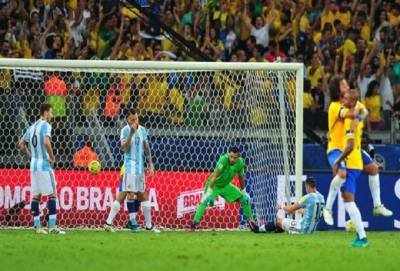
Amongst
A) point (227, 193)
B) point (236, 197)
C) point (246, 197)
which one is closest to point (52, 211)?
point (227, 193)

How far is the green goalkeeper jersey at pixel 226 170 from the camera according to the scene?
72.0 ft

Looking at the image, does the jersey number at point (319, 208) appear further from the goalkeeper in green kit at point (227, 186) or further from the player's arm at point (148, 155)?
the player's arm at point (148, 155)

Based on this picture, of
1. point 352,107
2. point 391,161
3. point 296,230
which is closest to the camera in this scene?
point 352,107

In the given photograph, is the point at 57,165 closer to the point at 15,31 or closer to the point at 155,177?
the point at 155,177

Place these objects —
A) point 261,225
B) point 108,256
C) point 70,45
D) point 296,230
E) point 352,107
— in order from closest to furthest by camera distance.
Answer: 1. point 108,256
2. point 352,107
3. point 296,230
4. point 261,225
5. point 70,45

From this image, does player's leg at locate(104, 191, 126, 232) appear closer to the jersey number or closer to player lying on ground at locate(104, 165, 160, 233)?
player lying on ground at locate(104, 165, 160, 233)

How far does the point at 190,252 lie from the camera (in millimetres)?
15352

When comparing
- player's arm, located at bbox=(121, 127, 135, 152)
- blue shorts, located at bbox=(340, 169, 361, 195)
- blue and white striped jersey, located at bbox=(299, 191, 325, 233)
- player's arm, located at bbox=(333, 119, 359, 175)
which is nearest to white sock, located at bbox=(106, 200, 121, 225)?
player's arm, located at bbox=(121, 127, 135, 152)

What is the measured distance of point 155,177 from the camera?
75.7ft

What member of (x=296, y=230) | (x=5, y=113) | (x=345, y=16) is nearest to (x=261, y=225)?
(x=296, y=230)

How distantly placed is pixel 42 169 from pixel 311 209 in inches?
184

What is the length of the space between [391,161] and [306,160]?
1723mm

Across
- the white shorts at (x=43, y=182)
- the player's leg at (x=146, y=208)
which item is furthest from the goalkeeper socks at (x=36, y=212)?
the player's leg at (x=146, y=208)

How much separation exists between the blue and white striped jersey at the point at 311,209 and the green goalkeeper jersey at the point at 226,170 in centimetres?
181
